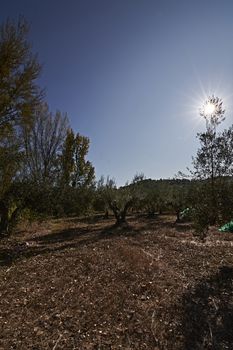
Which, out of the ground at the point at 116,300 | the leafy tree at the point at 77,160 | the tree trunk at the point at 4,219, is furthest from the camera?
the leafy tree at the point at 77,160

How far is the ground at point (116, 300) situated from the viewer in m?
4.71

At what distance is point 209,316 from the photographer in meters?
5.59

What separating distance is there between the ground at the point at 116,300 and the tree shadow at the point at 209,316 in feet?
0.05

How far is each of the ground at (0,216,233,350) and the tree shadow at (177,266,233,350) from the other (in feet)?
0.05

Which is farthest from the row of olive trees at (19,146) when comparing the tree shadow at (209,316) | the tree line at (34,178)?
the tree shadow at (209,316)

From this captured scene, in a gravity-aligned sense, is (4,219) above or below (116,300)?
above

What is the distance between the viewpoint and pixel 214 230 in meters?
16.7

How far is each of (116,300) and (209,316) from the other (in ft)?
5.98

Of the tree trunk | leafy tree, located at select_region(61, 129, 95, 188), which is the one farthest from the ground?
leafy tree, located at select_region(61, 129, 95, 188)

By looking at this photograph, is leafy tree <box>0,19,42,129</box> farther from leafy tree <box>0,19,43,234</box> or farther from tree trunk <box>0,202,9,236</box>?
tree trunk <box>0,202,9,236</box>

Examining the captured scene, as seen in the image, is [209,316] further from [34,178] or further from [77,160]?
[77,160]

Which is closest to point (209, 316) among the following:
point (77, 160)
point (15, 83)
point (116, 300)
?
point (116, 300)

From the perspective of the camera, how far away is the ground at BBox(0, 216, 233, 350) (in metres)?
4.71

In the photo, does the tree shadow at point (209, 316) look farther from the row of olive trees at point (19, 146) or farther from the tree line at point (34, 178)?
the row of olive trees at point (19, 146)
